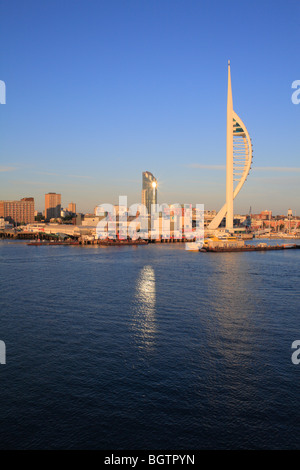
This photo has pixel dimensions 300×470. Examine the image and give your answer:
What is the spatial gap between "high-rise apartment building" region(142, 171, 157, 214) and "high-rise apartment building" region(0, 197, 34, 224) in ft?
140

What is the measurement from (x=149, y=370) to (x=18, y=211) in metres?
127

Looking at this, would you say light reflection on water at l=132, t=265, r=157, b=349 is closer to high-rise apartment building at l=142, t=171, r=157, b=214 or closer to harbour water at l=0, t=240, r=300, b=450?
harbour water at l=0, t=240, r=300, b=450

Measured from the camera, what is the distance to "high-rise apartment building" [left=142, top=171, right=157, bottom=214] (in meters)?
147

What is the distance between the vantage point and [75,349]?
10.5m

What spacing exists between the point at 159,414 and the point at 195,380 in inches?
61.7

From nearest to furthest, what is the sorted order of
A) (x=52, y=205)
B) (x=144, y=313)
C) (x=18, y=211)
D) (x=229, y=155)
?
1. (x=144, y=313)
2. (x=229, y=155)
3. (x=18, y=211)
4. (x=52, y=205)

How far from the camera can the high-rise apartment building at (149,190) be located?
14738 cm

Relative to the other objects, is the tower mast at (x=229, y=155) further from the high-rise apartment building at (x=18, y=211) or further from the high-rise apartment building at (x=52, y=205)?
Answer: the high-rise apartment building at (x=52, y=205)

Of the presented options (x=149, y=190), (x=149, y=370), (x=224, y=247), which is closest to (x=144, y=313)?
(x=149, y=370)

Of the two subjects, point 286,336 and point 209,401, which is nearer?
point 209,401

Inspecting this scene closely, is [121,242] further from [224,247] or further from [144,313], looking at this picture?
[144,313]

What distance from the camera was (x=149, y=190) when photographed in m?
151

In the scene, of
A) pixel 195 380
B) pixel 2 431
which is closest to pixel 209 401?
pixel 195 380
